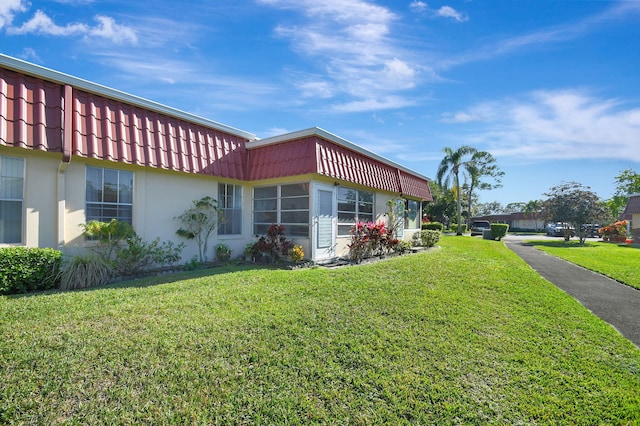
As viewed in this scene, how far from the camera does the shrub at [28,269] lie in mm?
5285

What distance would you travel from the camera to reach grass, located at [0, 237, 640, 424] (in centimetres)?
272

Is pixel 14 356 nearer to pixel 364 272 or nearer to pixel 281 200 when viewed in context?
pixel 364 272

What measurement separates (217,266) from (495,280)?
7.33 metres

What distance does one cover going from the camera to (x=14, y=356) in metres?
3.14

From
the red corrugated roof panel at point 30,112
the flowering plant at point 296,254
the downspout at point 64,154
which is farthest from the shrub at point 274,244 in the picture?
the red corrugated roof panel at point 30,112

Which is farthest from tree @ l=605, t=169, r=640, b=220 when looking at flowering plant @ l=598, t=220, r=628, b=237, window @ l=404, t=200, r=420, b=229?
window @ l=404, t=200, r=420, b=229

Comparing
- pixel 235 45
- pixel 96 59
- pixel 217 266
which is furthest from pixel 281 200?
pixel 96 59

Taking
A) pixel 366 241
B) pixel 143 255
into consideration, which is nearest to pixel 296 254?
pixel 366 241

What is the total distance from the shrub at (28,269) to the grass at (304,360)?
1.67 feet

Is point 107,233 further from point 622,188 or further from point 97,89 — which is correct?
point 622,188

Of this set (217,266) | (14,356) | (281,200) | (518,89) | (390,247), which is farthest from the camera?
(390,247)

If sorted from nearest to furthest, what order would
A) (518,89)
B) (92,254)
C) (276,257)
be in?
1. (92,254)
2. (276,257)
3. (518,89)

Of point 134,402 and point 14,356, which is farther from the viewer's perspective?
point 14,356

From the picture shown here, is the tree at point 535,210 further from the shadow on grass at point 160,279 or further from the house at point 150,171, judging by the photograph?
the shadow on grass at point 160,279
